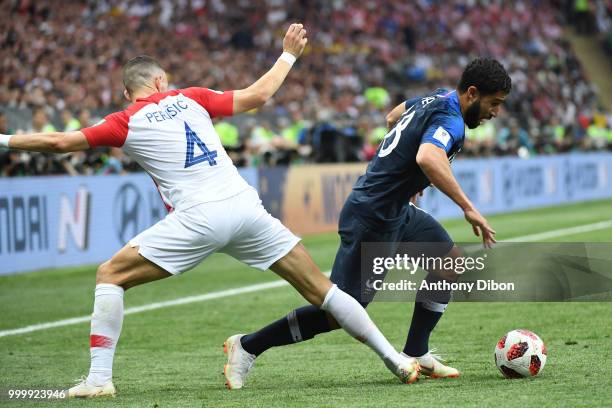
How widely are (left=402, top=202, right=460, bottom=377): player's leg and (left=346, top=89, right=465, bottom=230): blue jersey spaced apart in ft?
0.53

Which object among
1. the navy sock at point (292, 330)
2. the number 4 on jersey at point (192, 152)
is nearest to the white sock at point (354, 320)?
the navy sock at point (292, 330)

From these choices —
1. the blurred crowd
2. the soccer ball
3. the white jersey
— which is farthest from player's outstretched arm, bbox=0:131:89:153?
the blurred crowd

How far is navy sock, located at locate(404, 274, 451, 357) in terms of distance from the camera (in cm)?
714

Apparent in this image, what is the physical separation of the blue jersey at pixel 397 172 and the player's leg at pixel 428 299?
16 centimetres

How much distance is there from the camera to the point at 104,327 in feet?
21.4

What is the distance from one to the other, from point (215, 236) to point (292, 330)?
91 centimetres

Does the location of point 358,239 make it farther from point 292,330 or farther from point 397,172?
point 292,330

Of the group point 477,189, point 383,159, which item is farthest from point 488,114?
point 477,189

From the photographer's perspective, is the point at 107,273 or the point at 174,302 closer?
the point at 107,273

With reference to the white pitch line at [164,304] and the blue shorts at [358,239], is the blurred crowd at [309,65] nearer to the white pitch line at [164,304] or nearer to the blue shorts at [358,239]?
the white pitch line at [164,304]

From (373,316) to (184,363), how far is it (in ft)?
9.33

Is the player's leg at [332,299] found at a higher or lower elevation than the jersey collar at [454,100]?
lower

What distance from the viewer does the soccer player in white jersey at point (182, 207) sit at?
6.46 m

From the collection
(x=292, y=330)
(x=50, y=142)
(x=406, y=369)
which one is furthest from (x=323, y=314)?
(x=50, y=142)
